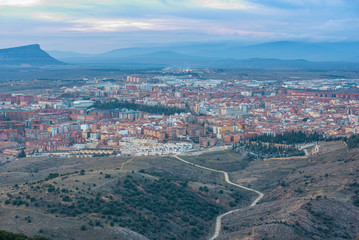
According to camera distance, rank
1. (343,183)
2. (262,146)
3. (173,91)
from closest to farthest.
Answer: (343,183)
(262,146)
(173,91)

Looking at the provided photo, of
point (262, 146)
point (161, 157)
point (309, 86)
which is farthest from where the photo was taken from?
point (309, 86)

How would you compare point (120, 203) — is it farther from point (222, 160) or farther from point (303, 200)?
point (222, 160)

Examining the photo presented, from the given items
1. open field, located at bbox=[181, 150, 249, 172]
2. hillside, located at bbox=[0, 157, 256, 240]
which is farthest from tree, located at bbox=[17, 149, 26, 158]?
open field, located at bbox=[181, 150, 249, 172]

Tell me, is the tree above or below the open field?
below

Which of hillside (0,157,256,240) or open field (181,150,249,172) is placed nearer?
hillside (0,157,256,240)

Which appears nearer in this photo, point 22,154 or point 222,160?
point 222,160

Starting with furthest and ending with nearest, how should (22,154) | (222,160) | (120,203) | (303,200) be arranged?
(22,154), (222,160), (303,200), (120,203)

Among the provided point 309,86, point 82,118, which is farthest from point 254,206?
point 309,86

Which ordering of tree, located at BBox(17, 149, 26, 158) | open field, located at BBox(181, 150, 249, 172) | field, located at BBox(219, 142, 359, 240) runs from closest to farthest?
field, located at BBox(219, 142, 359, 240) → open field, located at BBox(181, 150, 249, 172) → tree, located at BBox(17, 149, 26, 158)

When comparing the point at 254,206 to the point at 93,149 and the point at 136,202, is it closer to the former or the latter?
the point at 136,202

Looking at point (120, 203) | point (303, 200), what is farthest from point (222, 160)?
point (120, 203)

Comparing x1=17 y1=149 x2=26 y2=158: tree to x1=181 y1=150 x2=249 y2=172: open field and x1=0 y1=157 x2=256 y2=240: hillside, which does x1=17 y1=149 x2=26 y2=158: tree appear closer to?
x1=0 y1=157 x2=256 y2=240: hillside
